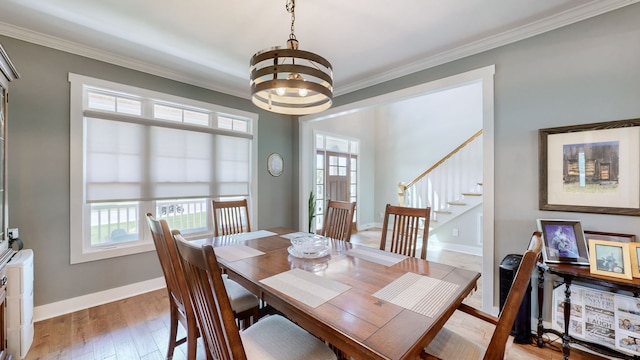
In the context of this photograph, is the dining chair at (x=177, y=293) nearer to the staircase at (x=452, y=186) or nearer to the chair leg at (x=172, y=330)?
the chair leg at (x=172, y=330)

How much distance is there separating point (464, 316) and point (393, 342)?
83.2 inches

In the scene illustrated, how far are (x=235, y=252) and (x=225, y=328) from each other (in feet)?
3.44

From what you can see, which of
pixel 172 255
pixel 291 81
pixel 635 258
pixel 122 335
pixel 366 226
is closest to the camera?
pixel 172 255

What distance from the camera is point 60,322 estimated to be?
7.52 feet

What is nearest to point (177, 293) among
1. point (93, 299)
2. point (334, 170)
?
point (93, 299)

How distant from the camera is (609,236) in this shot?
6.05 ft

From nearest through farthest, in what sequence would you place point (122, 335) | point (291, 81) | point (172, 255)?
point (172, 255), point (291, 81), point (122, 335)

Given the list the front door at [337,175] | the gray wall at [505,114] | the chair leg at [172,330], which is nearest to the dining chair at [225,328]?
the chair leg at [172,330]

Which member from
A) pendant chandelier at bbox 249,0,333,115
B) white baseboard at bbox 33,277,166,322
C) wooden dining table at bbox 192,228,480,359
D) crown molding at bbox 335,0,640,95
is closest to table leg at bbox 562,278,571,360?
wooden dining table at bbox 192,228,480,359

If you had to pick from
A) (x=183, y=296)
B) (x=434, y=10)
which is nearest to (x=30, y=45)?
(x=183, y=296)

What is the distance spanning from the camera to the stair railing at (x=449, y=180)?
15.3 ft

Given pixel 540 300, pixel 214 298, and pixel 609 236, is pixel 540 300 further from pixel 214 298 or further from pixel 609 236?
pixel 214 298

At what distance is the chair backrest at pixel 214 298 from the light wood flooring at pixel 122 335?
123cm

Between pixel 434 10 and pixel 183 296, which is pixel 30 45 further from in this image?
pixel 434 10
